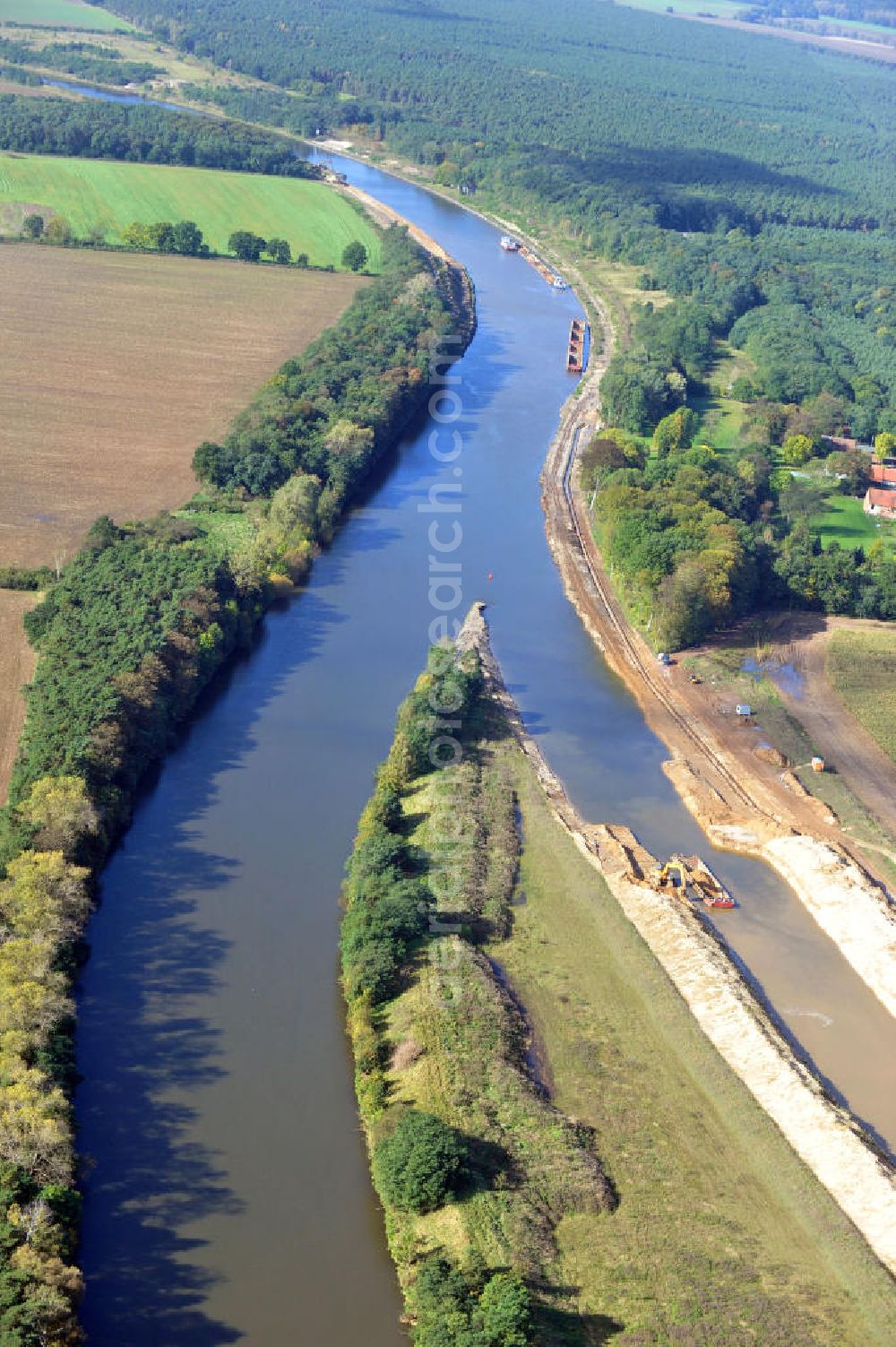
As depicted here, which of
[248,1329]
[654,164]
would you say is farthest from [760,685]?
[654,164]

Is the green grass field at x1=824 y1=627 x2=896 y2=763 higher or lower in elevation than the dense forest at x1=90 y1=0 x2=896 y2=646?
lower

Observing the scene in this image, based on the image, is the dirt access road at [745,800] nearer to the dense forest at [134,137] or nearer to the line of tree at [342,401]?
the line of tree at [342,401]

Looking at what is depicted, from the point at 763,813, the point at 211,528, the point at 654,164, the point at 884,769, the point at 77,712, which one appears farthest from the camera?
the point at 654,164

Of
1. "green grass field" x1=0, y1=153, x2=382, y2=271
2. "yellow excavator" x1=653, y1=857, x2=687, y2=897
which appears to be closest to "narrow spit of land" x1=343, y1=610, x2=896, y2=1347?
"yellow excavator" x1=653, y1=857, x2=687, y2=897

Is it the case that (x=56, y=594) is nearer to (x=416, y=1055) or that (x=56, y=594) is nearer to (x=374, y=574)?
(x=374, y=574)

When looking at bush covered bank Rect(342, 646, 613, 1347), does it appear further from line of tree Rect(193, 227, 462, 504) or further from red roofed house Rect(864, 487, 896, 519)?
red roofed house Rect(864, 487, 896, 519)
